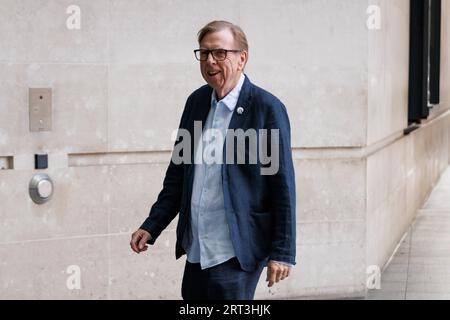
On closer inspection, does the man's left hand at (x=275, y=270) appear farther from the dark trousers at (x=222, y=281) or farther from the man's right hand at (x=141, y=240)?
the man's right hand at (x=141, y=240)

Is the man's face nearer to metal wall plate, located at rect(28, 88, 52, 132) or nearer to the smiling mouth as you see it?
the smiling mouth

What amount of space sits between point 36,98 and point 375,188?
310 cm

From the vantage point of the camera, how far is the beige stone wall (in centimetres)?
625

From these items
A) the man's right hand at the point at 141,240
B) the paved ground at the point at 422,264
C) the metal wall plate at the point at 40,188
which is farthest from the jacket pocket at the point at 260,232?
the paved ground at the point at 422,264

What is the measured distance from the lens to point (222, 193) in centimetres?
410

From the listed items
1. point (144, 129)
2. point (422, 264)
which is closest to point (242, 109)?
point (144, 129)

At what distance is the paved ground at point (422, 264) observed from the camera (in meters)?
7.82

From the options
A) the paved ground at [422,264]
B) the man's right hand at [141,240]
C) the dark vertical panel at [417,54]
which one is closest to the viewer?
the man's right hand at [141,240]

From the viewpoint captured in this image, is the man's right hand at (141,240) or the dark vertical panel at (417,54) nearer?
the man's right hand at (141,240)

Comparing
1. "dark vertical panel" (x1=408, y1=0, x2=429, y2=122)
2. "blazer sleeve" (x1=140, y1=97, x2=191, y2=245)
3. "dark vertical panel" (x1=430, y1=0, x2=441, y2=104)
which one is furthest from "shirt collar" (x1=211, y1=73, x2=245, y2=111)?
"dark vertical panel" (x1=430, y1=0, x2=441, y2=104)

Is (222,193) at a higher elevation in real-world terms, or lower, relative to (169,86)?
lower

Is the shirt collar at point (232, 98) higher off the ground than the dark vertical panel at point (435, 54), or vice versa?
the dark vertical panel at point (435, 54)
